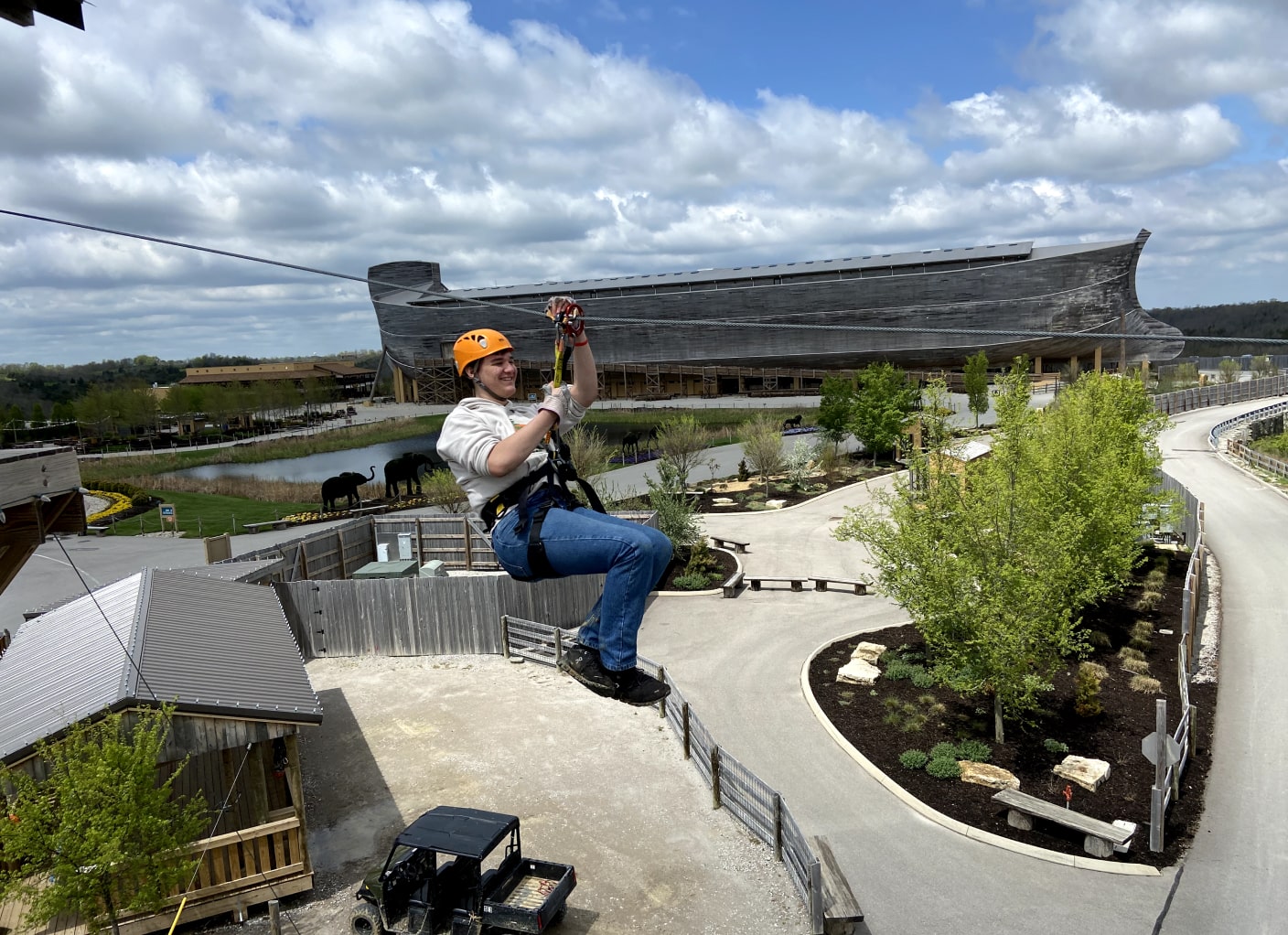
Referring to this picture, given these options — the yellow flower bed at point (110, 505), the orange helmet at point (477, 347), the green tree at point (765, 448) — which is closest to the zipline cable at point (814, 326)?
the orange helmet at point (477, 347)

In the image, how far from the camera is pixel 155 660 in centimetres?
1099

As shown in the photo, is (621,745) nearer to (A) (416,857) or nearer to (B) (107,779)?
(A) (416,857)

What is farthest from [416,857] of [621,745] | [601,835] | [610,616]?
[610,616]

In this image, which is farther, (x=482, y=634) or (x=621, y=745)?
(x=482, y=634)

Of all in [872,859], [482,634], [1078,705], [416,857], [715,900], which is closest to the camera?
[416,857]

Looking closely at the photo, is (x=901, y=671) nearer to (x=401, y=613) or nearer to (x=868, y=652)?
(x=868, y=652)

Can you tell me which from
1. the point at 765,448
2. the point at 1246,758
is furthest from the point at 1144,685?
the point at 765,448

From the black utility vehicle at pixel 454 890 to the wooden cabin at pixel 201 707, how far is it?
1716mm

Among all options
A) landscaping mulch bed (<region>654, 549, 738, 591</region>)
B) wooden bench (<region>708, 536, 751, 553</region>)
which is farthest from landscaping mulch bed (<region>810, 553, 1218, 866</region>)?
wooden bench (<region>708, 536, 751, 553</region>)

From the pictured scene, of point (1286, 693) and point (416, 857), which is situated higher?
point (416, 857)

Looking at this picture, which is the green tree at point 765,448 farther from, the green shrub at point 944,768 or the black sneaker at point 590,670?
the black sneaker at point 590,670

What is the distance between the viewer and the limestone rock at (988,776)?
46.3 ft

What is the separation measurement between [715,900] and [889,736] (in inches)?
240

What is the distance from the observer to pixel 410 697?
18.0 metres
